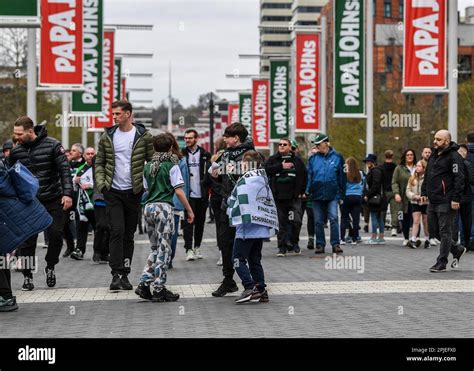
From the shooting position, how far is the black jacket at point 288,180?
18812 millimetres

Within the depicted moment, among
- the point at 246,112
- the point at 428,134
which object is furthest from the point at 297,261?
the point at 246,112

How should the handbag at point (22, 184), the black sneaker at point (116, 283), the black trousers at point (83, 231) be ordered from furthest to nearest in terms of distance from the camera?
the black trousers at point (83, 231) < the black sneaker at point (116, 283) < the handbag at point (22, 184)

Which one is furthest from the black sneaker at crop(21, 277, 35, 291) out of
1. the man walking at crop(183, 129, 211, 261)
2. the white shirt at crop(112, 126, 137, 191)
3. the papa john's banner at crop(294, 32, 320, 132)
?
the papa john's banner at crop(294, 32, 320, 132)

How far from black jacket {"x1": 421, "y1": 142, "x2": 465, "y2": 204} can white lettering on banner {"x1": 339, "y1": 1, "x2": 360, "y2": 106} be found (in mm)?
13724

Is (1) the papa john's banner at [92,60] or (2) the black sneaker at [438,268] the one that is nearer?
(2) the black sneaker at [438,268]

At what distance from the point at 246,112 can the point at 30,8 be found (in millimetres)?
39631

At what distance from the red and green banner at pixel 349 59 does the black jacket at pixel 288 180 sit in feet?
33.0

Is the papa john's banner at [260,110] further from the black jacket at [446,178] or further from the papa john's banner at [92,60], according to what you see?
the black jacket at [446,178]

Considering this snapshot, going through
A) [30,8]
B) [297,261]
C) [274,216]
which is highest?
[30,8]

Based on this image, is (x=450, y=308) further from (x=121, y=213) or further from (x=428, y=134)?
(x=428, y=134)

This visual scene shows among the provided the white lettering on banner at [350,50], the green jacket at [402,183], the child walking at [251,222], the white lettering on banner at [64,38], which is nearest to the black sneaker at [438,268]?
the child walking at [251,222]

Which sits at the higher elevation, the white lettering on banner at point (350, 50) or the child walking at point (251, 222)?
the white lettering on banner at point (350, 50)
